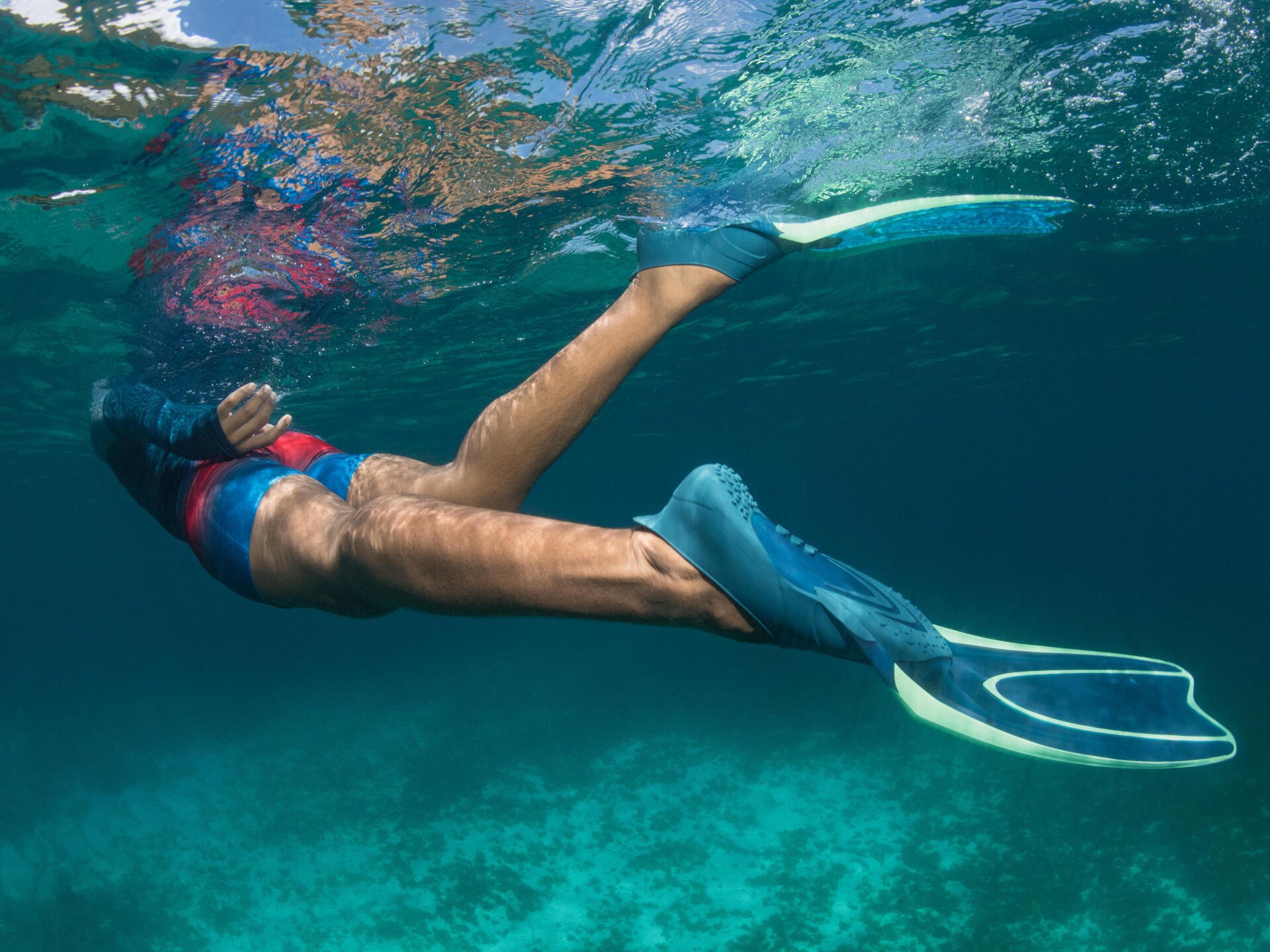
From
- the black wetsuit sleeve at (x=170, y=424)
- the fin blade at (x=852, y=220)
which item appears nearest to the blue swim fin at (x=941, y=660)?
the fin blade at (x=852, y=220)

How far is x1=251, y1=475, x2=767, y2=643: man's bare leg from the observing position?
2098 mm

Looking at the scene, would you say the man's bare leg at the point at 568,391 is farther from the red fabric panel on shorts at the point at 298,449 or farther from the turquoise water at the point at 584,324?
the turquoise water at the point at 584,324

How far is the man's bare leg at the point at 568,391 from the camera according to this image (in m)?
3.28

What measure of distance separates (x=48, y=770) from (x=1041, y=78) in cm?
3186

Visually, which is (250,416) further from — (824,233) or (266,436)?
(824,233)

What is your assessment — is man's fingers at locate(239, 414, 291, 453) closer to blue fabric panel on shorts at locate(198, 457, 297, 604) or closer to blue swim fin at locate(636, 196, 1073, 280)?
blue fabric panel on shorts at locate(198, 457, 297, 604)

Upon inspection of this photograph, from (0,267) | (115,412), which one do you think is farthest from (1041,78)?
(0,267)

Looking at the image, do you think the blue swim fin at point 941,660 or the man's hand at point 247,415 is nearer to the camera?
the blue swim fin at point 941,660

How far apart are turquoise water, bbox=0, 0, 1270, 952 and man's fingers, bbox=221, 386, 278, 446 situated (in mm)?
3568

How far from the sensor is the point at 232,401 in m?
3.54

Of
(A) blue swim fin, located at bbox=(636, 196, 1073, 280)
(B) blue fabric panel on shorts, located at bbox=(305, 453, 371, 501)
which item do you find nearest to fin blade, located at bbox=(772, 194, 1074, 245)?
(A) blue swim fin, located at bbox=(636, 196, 1073, 280)

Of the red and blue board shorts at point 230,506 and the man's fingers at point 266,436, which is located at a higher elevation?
the man's fingers at point 266,436

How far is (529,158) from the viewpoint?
328 inches

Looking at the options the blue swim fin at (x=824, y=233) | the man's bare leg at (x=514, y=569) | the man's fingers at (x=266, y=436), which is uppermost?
the blue swim fin at (x=824, y=233)
